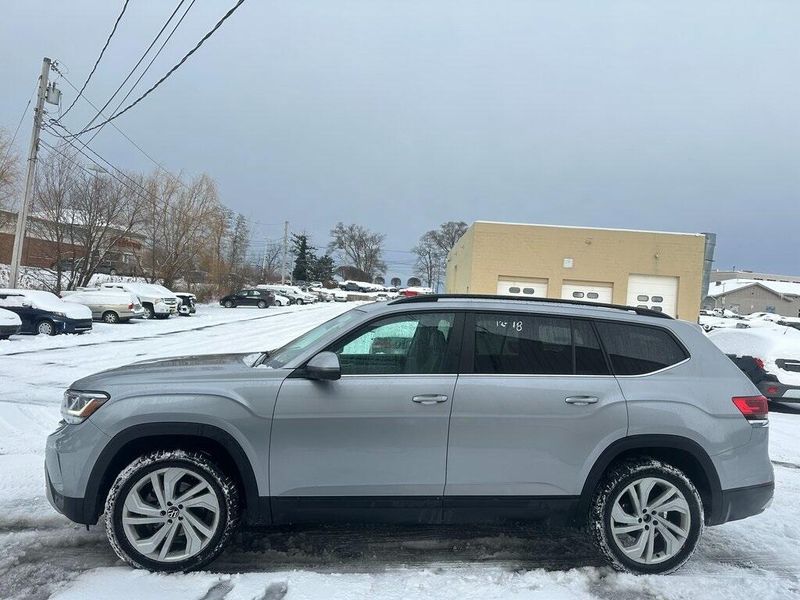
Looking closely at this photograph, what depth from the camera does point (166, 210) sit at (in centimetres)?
3866

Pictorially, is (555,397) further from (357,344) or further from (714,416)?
(357,344)

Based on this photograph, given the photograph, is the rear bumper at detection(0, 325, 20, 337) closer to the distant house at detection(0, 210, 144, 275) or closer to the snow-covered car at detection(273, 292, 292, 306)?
the distant house at detection(0, 210, 144, 275)

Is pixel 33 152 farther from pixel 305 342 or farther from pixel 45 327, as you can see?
pixel 305 342

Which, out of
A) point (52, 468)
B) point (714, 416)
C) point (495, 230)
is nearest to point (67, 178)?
point (495, 230)

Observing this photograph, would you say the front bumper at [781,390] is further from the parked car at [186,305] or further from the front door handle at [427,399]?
the parked car at [186,305]

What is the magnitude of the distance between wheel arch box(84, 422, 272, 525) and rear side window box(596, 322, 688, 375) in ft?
7.79

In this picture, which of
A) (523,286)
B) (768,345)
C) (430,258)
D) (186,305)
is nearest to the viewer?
(768,345)

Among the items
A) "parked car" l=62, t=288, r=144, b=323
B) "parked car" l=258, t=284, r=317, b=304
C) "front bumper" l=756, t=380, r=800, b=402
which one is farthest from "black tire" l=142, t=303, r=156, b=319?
"front bumper" l=756, t=380, r=800, b=402

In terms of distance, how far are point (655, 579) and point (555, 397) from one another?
50.5 inches

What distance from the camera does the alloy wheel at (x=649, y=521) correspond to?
3.59 meters

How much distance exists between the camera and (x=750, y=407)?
369 centimetres

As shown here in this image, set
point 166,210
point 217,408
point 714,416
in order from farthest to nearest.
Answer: point 166,210 → point 714,416 → point 217,408

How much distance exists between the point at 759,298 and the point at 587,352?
91.3 m

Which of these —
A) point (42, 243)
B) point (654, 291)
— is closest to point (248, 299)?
point (42, 243)
